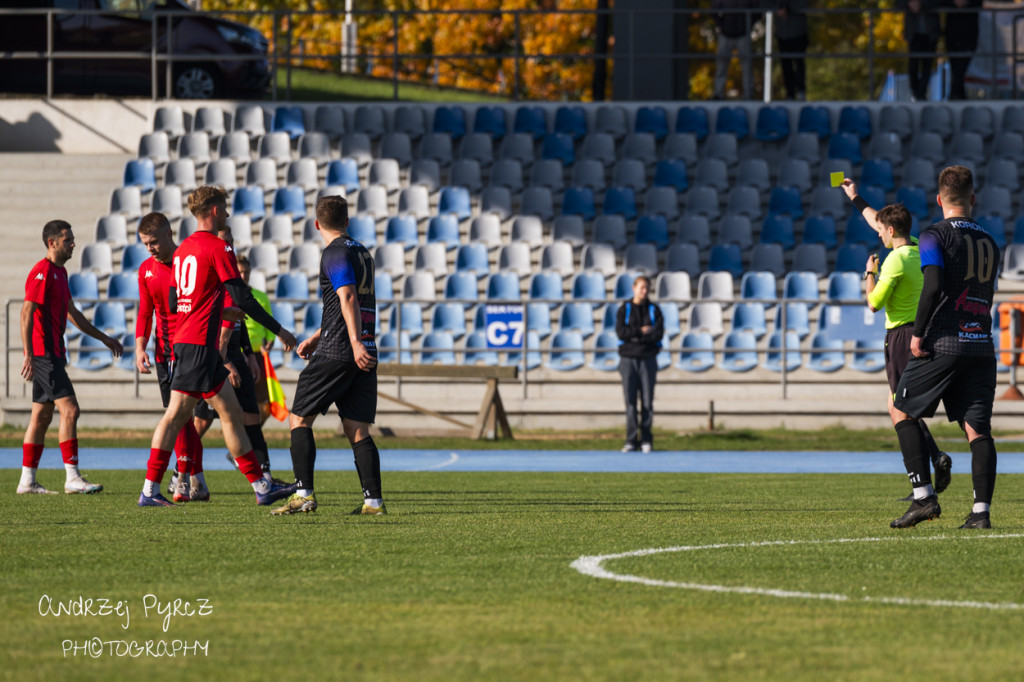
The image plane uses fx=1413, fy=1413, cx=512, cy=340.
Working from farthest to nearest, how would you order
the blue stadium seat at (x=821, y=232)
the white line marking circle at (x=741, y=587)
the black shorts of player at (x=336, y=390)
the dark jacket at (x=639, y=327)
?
the blue stadium seat at (x=821, y=232), the dark jacket at (x=639, y=327), the black shorts of player at (x=336, y=390), the white line marking circle at (x=741, y=587)

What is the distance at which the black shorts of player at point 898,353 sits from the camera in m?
9.46

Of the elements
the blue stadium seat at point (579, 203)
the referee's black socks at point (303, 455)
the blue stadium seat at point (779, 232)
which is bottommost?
the referee's black socks at point (303, 455)

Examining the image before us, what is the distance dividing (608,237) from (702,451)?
256 inches

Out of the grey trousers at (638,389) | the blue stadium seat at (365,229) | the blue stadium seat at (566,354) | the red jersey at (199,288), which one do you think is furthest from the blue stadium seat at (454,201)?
the red jersey at (199,288)

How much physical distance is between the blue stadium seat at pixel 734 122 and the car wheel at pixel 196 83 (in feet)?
32.2

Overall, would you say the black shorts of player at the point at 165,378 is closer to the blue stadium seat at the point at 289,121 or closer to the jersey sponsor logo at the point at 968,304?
the jersey sponsor logo at the point at 968,304

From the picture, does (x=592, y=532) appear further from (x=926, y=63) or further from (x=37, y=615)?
(x=926, y=63)

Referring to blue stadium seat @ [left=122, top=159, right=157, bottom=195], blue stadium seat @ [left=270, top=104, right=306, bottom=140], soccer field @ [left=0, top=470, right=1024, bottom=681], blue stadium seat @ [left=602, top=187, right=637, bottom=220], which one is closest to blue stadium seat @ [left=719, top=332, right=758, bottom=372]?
blue stadium seat @ [left=602, top=187, right=637, bottom=220]

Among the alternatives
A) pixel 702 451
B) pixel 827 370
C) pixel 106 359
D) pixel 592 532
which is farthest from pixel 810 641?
pixel 106 359

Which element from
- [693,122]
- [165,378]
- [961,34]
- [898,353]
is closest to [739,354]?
[693,122]

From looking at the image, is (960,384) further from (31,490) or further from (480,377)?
(480,377)

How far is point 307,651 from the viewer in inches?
183

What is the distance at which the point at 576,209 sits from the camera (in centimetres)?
2386

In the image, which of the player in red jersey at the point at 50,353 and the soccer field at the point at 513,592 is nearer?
the soccer field at the point at 513,592
